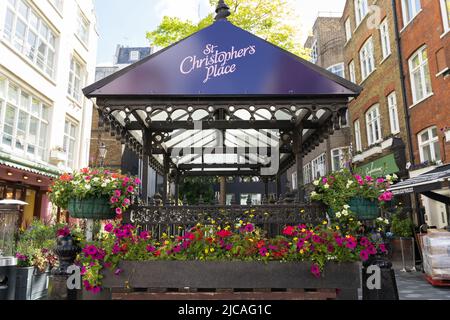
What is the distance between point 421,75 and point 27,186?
1656 centimetres

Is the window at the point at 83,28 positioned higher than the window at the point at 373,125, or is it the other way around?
the window at the point at 83,28

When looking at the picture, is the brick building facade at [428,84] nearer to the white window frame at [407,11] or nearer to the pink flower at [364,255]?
the white window frame at [407,11]

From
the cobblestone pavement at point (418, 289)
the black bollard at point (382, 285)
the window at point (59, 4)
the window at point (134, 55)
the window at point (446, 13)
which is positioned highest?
the window at point (134, 55)

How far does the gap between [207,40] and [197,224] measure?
2.61 metres

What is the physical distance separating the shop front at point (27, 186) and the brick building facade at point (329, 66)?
46.4ft

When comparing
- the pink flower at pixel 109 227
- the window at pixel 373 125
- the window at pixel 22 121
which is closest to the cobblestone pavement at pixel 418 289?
the pink flower at pixel 109 227

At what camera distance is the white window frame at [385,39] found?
15457 mm

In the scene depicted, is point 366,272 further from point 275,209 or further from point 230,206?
point 230,206

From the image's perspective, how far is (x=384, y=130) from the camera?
15703 millimetres

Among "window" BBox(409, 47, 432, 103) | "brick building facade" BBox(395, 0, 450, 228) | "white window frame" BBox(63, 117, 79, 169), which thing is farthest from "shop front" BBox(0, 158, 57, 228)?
"window" BBox(409, 47, 432, 103)

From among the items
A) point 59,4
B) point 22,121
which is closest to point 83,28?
point 59,4
